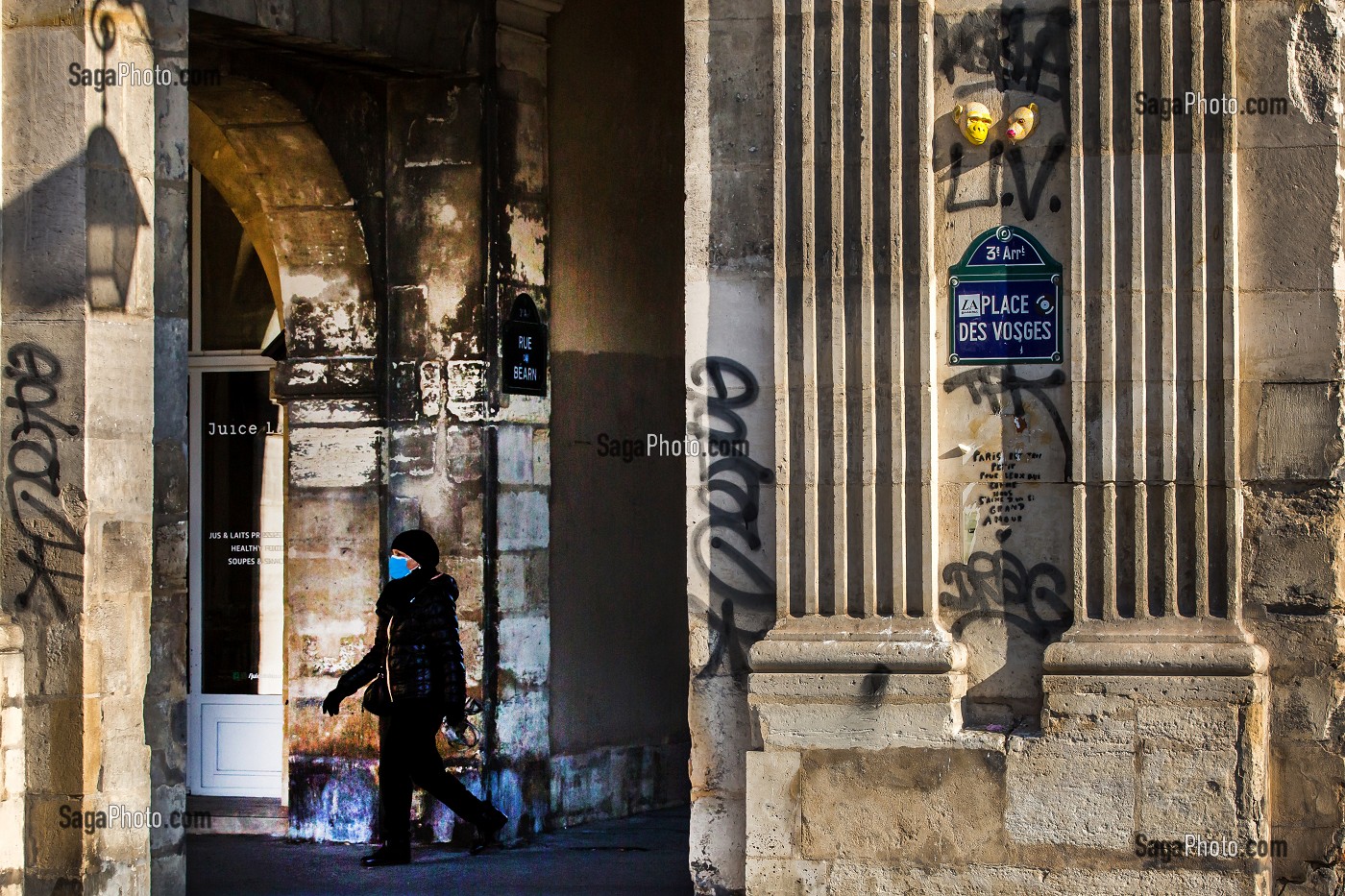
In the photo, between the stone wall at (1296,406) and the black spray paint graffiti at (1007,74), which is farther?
the black spray paint graffiti at (1007,74)

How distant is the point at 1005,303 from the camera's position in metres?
6.96

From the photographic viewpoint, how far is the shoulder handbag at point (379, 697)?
9242 millimetres

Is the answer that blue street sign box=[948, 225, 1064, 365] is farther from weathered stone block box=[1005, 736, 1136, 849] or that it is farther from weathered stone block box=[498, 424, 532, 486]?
weathered stone block box=[498, 424, 532, 486]

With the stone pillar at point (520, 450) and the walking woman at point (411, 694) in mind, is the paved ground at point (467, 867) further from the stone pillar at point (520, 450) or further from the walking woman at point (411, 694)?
the stone pillar at point (520, 450)

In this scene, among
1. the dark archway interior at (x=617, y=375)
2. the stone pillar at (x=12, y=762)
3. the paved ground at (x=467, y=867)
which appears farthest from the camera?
the dark archway interior at (x=617, y=375)

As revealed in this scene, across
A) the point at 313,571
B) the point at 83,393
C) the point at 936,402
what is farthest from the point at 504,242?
the point at 936,402

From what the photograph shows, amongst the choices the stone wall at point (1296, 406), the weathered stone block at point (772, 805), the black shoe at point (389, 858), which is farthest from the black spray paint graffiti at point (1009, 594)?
the black shoe at point (389, 858)

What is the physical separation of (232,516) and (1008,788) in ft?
18.8

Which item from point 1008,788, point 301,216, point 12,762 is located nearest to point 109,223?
point 12,762

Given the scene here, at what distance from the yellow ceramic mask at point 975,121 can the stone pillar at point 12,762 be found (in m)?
4.24

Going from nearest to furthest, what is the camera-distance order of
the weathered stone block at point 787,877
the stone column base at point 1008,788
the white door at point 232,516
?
1. the stone column base at point 1008,788
2. the weathered stone block at point 787,877
3. the white door at point 232,516

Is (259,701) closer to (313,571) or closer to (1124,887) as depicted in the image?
(313,571)

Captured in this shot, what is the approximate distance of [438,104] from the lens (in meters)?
9.89

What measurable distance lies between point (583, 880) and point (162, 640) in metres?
2.37
